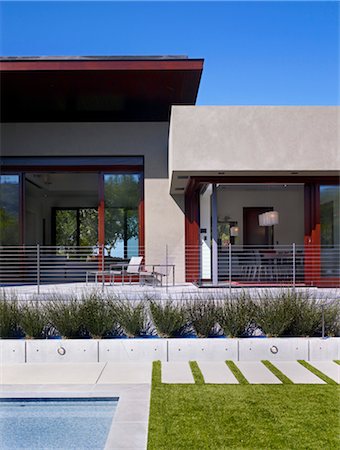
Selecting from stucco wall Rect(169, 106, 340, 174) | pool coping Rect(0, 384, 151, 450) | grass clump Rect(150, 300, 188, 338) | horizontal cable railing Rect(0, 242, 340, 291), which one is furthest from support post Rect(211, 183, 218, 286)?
pool coping Rect(0, 384, 151, 450)

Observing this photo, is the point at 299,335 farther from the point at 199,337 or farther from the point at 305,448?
the point at 305,448

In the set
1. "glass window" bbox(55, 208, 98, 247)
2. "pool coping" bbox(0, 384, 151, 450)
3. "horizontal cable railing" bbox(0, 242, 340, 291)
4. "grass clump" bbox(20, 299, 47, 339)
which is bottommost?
"pool coping" bbox(0, 384, 151, 450)

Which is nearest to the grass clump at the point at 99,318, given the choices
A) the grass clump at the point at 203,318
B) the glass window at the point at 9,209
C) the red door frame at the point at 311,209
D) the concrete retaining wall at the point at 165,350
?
the concrete retaining wall at the point at 165,350

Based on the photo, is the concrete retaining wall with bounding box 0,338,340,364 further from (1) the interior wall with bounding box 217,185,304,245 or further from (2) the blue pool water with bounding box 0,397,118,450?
(1) the interior wall with bounding box 217,185,304,245

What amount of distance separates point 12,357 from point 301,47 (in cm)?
884

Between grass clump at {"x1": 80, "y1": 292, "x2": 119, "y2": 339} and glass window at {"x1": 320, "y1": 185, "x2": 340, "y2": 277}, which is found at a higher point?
glass window at {"x1": 320, "y1": 185, "x2": 340, "y2": 277}

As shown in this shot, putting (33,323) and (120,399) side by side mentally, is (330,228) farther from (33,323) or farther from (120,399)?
(120,399)

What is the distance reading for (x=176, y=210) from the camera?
14.0 metres

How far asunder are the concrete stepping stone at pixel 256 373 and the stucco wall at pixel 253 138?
5.20 meters

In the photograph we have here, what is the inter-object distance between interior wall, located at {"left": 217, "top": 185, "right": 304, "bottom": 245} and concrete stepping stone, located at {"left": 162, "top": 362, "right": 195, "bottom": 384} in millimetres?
12973

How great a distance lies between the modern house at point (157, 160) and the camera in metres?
10.8

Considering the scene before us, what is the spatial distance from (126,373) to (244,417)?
1.97m

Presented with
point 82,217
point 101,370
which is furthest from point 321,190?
point 82,217

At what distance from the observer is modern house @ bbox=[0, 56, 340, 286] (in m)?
10.8
